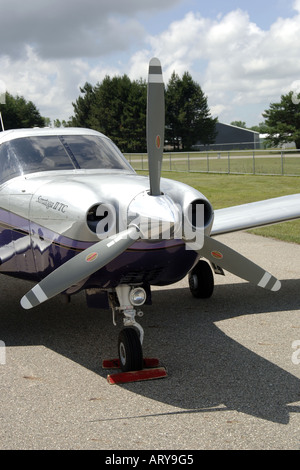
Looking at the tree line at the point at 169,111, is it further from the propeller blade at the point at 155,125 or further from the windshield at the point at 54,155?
the propeller blade at the point at 155,125

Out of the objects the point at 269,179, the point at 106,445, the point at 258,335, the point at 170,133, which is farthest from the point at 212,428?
the point at 170,133

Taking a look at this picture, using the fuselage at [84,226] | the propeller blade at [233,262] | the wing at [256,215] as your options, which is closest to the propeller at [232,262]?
the propeller blade at [233,262]

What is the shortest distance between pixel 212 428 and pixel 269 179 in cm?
2266

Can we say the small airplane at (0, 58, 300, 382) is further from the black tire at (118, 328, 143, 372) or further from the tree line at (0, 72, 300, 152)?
the tree line at (0, 72, 300, 152)

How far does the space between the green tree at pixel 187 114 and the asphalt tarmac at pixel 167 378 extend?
3035 inches

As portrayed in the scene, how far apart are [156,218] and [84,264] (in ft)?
→ 2.29

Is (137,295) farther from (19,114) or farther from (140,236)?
(19,114)

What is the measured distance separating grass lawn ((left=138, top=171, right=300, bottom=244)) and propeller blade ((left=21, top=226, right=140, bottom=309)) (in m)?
8.00

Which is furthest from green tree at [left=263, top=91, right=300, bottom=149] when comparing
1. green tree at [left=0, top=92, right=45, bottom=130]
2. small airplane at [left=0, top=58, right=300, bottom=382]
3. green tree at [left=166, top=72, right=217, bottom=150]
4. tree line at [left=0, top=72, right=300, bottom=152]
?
small airplane at [left=0, top=58, right=300, bottom=382]

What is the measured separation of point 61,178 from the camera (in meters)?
5.84

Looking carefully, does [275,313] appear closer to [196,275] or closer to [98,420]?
[196,275]

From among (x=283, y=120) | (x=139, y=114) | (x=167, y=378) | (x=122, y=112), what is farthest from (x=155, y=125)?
(x=122, y=112)

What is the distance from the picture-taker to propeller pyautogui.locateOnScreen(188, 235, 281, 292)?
476 centimetres
